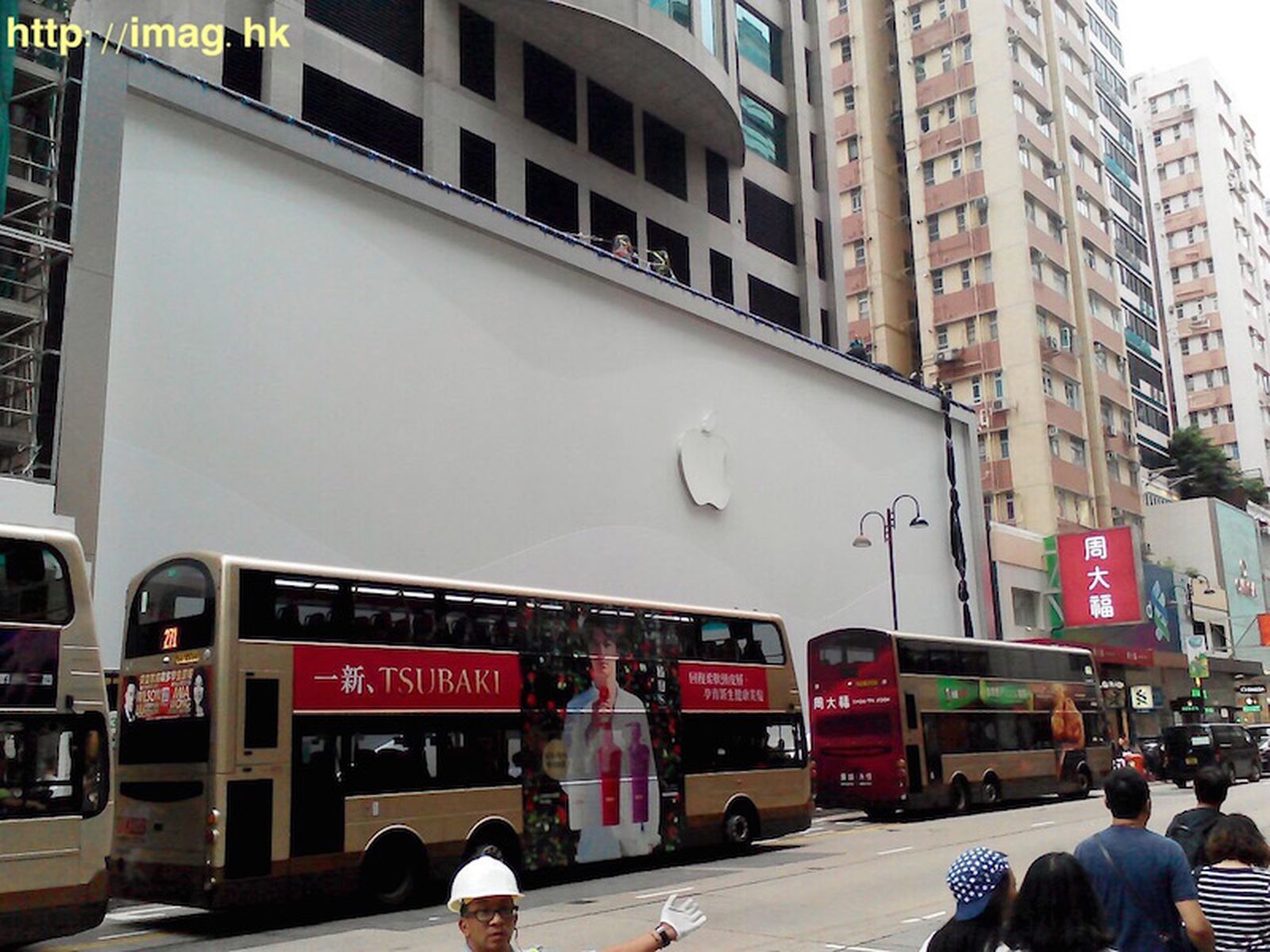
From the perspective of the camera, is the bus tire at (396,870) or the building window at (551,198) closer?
the bus tire at (396,870)

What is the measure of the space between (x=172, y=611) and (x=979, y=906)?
1160cm

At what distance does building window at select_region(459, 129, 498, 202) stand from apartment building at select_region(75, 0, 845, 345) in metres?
0.05

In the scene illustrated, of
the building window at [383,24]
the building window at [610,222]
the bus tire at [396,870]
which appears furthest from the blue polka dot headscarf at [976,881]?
the building window at [610,222]

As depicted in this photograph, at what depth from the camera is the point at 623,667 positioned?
58.9ft

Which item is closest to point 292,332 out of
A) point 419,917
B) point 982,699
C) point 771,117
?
point 419,917

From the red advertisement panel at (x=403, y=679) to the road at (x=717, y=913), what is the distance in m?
2.40

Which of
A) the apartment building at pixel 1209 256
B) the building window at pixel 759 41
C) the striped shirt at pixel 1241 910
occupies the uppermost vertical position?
the apartment building at pixel 1209 256

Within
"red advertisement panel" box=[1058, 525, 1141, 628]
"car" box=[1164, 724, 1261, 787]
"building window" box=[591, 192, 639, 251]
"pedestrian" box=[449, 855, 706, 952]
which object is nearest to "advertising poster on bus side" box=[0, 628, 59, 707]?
"pedestrian" box=[449, 855, 706, 952]

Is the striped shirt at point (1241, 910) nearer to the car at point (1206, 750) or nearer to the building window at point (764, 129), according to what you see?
the car at point (1206, 750)

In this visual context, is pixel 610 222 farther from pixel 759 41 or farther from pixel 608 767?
pixel 608 767

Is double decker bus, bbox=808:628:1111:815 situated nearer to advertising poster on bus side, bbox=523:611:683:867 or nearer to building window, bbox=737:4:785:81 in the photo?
advertising poster on bus side, bbox=523:611:683:867

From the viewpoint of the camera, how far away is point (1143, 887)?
519 cm

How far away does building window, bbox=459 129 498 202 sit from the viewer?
29219mm

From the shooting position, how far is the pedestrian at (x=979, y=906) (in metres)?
4.10
